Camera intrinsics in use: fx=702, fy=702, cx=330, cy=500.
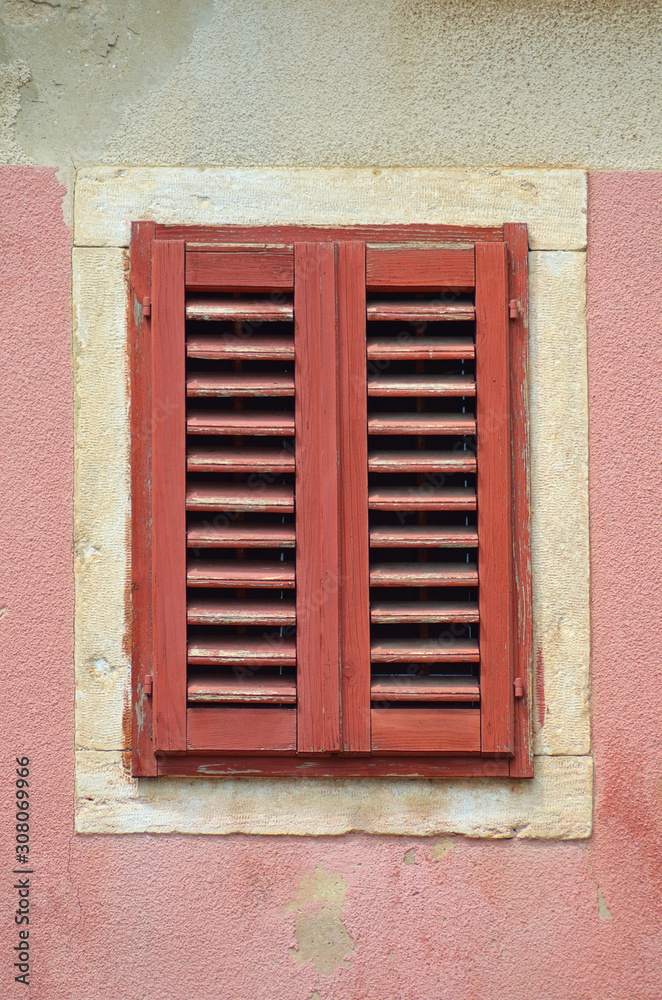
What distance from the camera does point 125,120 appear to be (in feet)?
6.86

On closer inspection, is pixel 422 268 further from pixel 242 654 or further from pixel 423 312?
pixel 242 654

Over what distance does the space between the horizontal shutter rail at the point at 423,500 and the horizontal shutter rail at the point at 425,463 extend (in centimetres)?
7

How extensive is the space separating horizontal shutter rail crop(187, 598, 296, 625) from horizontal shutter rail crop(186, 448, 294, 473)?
1.28ft

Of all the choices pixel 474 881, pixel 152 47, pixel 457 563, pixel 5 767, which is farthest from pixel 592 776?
pixel 152 47

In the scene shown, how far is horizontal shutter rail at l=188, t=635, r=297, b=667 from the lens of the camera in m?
1.98

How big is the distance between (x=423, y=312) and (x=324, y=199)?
17.7 inches

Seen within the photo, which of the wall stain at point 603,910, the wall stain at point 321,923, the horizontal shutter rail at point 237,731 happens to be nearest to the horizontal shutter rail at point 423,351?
the horizontal shutter rail at point 237,731

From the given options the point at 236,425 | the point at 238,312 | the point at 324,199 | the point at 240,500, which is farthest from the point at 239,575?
the point at 324,199

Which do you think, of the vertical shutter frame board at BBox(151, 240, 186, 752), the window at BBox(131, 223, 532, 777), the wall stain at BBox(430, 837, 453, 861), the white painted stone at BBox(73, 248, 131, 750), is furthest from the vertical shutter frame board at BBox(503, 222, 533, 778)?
the white painted stone at BBox(73, 248, 131, 750)

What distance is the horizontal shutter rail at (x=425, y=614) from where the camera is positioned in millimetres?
1987

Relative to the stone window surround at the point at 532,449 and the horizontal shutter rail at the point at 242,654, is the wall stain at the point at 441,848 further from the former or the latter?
the horizontal shutter rail at the point at 242,654

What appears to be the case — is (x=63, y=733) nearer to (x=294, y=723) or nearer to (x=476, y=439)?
(x=294, y=723)

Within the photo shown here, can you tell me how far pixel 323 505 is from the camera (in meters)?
1.99

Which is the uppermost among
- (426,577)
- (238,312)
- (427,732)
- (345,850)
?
(238,312)
